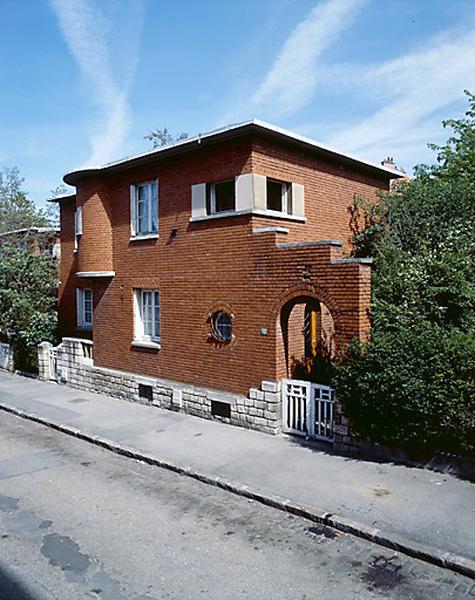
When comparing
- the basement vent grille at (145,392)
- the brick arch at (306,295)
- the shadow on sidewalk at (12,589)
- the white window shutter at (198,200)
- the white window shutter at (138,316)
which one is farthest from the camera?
the white window shutter at (138,316)

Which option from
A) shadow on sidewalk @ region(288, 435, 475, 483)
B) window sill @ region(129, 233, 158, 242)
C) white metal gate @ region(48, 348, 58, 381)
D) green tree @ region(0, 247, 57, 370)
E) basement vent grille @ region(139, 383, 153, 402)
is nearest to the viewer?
shadow on sidewalk @ region(288, 435, 475, 483)

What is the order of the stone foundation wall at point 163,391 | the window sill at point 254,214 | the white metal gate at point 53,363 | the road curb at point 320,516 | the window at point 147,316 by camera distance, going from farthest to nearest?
1. the white metal gate at point 53,363
2. the window at point 147,316
3. the window sill at point 254,214
4. the stone foundation wall at point 163,391
5. the road curb at point 320,516

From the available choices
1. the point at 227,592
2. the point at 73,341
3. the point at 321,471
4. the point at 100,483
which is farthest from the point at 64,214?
the point at 227,592

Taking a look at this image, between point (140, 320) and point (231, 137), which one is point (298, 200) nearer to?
point (231, 137)

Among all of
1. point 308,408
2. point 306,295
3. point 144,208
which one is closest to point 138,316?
point 144,208

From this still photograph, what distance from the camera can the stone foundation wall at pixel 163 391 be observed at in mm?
11084

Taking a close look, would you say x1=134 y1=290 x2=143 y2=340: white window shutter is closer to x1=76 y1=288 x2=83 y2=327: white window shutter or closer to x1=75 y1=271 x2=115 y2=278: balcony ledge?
x1=75 y1=271 x2=115 y2=278: balcony ledge

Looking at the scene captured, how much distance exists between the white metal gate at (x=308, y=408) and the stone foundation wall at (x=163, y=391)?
0.68ft

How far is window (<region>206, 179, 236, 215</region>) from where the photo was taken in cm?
1248

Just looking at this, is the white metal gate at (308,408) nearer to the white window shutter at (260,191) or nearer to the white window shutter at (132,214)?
the white window shutter at (260,191)

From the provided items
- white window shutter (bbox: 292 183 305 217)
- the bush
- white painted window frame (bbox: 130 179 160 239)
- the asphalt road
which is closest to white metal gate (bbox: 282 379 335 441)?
the bush

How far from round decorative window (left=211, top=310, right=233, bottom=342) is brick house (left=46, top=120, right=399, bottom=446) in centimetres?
3

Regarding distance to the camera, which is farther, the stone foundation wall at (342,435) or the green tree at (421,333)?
the stone foundation wall at (342,435)

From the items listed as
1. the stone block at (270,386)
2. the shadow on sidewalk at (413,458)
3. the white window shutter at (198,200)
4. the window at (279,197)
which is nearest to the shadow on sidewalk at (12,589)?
the shadow on sidewalk at (413,458)
